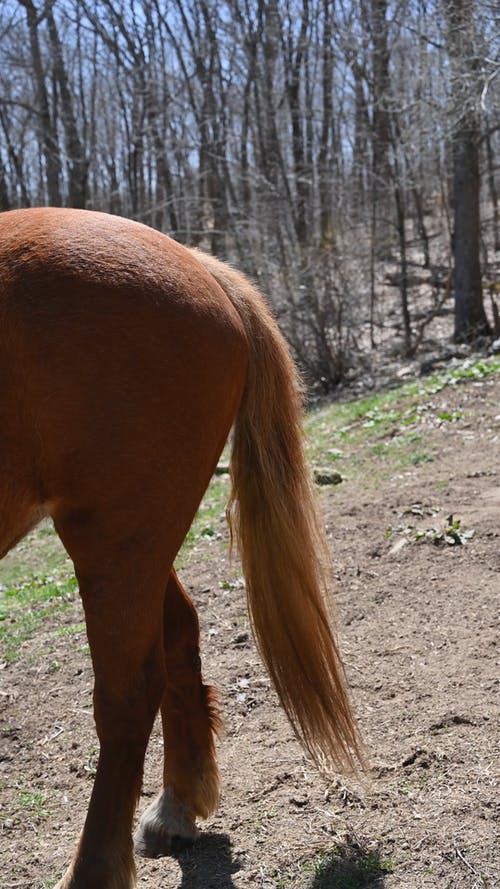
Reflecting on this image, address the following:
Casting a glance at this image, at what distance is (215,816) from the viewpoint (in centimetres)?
250

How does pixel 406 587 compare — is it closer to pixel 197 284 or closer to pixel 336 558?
pixel 336 558

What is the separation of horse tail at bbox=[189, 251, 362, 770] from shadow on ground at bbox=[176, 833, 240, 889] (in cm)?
38

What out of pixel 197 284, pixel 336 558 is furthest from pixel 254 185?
pixel 197 284

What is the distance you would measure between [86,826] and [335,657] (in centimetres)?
78

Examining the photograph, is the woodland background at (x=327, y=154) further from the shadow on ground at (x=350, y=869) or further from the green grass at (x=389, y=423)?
the shadow on ground at (x=350, y=869)

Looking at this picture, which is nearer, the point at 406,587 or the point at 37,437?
the point at 37,437

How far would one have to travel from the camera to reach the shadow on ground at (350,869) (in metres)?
2.05

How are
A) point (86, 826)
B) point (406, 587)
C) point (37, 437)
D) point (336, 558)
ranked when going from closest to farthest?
1. point (37, 437)
2. point (86, 826)
3. point (406, 587)
4. point (336, 558)

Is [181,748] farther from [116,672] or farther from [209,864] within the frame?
[116,672]

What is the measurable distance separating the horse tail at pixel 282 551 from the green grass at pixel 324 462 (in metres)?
1.48

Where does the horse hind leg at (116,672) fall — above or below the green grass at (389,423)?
above

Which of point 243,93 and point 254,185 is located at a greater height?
point 243,93

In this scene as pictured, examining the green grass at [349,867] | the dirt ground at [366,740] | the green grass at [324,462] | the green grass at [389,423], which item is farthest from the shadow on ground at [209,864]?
the green grass at [389,423]

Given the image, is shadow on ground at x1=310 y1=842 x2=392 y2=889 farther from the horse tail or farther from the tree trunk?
the tree trunk
